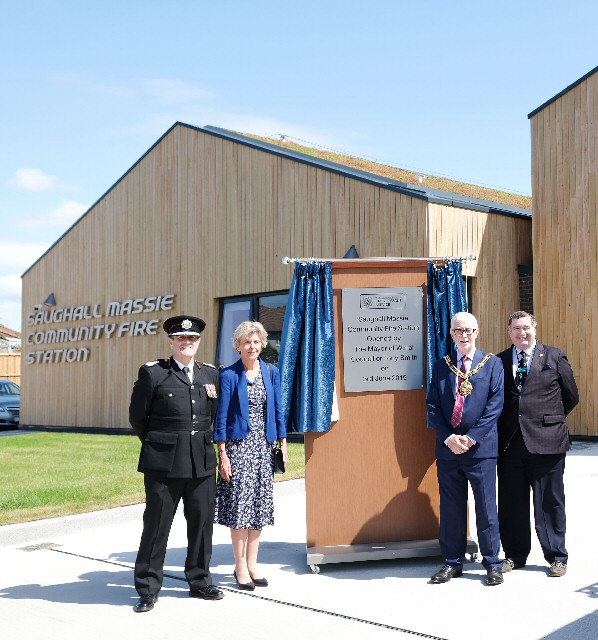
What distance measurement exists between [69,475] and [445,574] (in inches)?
291

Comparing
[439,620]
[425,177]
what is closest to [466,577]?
[439,620]

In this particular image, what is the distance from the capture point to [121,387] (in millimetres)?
20172

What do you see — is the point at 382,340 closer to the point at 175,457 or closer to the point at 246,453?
the point at 246,453

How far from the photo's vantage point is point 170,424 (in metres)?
5.47

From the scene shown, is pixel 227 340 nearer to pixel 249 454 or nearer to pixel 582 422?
pixel 582 422

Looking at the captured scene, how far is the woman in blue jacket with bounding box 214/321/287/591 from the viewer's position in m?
5.74

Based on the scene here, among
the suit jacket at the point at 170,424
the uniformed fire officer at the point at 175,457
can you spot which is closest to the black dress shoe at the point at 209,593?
the uniformed fire officer at the point at 175,457

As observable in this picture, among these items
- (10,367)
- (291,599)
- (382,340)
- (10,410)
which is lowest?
(291,599)

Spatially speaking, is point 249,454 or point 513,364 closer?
point 249,454

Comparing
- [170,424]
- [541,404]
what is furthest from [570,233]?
[170,424]

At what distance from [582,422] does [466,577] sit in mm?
9140

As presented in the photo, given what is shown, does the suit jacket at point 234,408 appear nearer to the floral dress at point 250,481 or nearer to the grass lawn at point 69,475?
the floral dress at point 250,481

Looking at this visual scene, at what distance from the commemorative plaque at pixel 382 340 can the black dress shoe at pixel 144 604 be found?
2.06 meters

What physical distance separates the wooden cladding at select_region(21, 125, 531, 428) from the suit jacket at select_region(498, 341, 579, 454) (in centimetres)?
819
